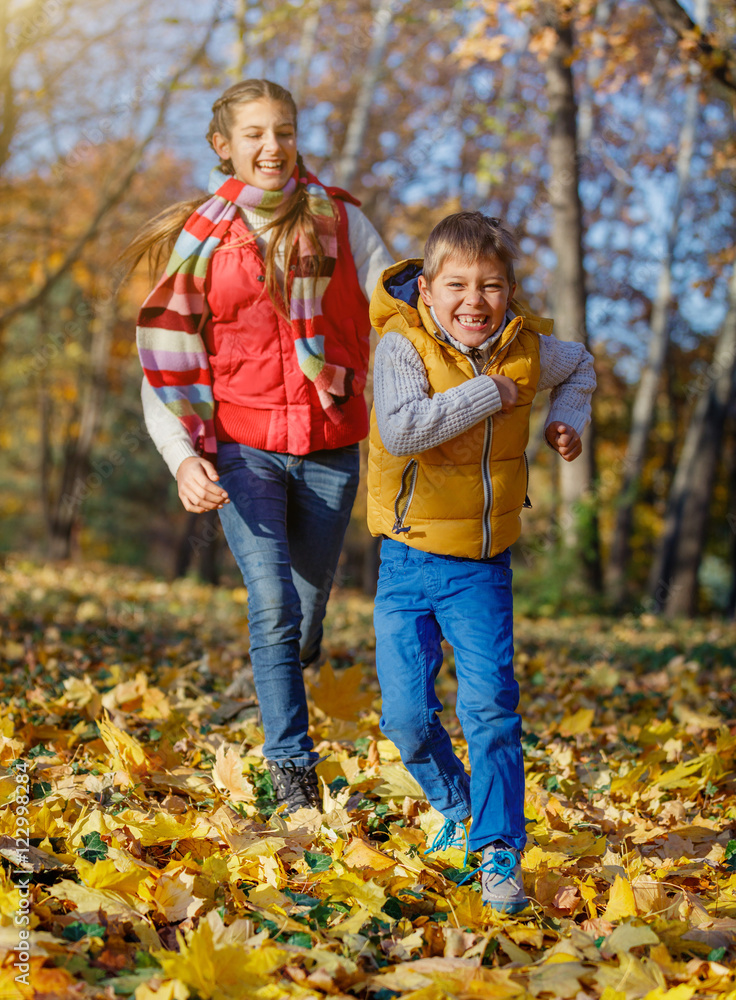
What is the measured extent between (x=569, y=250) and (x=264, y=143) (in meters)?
8.14

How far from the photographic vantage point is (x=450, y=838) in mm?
2537

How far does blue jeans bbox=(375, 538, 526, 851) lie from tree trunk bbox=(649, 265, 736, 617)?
1042cm

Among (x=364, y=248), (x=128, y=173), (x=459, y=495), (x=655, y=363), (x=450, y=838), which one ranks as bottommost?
(x=450, y=838)

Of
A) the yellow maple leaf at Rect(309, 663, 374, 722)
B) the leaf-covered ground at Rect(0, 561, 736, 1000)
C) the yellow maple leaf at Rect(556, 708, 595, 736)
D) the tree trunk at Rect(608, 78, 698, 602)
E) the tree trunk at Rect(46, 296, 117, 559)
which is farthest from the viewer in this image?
the tree trunk at Rect(46, 296, 117, 559)

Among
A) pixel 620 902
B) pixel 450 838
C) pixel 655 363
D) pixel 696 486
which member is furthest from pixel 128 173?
pixel 620 902

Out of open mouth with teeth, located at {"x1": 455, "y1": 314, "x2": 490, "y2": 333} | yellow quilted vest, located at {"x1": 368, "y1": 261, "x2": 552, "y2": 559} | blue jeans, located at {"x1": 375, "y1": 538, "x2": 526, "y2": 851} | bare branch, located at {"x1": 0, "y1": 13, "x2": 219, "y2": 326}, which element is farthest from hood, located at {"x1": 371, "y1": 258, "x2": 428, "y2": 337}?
bare branch, located at {"x1": 0, "y1": 13, "x2": 219, "y2": 326}

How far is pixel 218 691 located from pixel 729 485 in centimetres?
2132

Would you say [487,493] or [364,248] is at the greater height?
[364,248]

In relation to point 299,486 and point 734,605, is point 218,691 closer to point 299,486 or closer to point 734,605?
point 299,486

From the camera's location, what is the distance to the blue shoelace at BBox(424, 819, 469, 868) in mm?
2518

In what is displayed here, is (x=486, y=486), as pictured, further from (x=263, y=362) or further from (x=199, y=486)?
(x=263, y=362)

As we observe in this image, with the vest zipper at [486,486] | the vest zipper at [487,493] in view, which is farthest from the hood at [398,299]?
the vest zipper at [487,493]

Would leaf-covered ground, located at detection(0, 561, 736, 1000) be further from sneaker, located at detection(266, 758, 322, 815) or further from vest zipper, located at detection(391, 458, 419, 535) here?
vest zipper, located at detection(391, 458, 419, 535)

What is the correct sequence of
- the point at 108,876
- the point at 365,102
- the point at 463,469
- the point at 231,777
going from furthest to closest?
1. the point at 365,102
2. the point at 231,777
3. the point at 463,469
4. the point at 108,876
